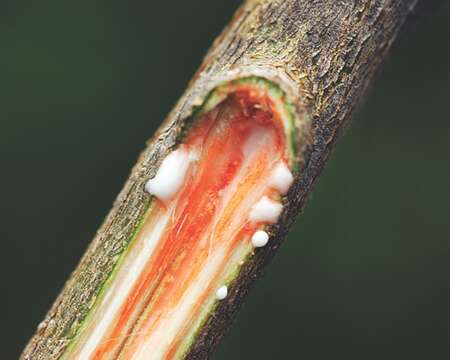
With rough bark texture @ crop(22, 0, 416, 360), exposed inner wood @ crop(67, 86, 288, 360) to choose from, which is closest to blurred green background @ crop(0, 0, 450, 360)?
rough bark texture @ crop(22, 0, 416, 360)

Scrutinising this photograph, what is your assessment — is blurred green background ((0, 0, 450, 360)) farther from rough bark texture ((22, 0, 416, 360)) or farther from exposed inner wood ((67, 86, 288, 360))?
exposed inner wood ((67, 86, 288, 360))

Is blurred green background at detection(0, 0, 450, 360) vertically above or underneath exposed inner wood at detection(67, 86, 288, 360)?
above

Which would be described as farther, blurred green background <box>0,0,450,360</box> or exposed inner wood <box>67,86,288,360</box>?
blurred green background <box>0,0,450,360</box>

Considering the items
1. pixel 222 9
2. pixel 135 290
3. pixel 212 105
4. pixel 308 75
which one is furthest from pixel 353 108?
pixel 222 9

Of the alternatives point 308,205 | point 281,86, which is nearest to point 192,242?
point 281,86

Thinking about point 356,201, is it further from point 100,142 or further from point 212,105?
point 212,105

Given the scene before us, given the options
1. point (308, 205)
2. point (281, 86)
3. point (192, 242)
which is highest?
point (308, 205)

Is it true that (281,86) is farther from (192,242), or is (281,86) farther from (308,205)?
(308,205)
